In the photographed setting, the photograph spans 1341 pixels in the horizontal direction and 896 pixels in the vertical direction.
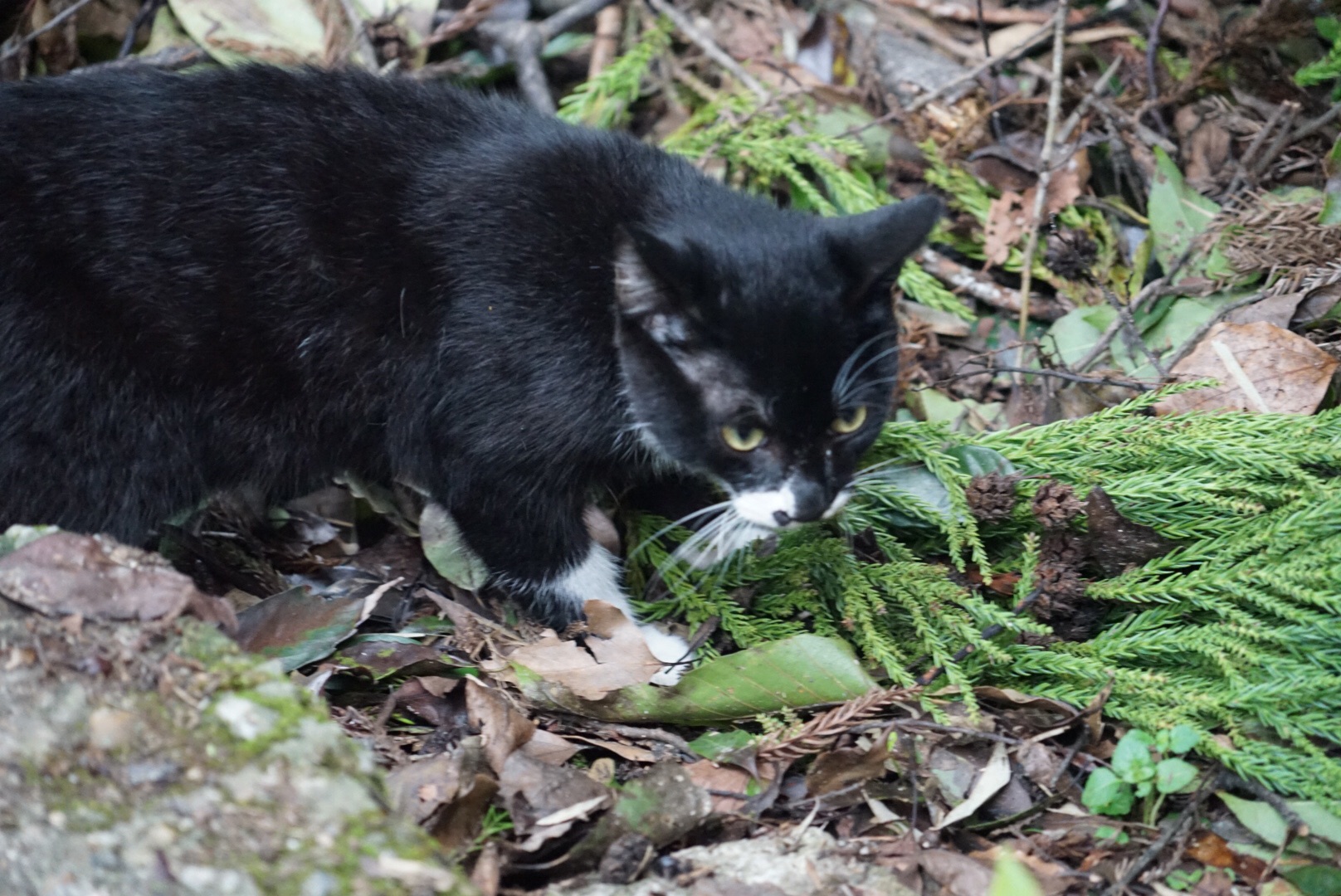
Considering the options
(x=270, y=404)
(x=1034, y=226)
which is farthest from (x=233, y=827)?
(x=1034, y=226)

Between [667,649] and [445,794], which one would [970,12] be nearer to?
[667,649]

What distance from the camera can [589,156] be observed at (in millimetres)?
3004

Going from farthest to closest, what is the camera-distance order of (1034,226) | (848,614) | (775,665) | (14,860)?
(1034,226) → (848,614) → (775,665) → (14,860)

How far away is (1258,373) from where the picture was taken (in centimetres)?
301

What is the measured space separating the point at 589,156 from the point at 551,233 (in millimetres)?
275

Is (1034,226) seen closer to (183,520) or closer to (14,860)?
(183,520)

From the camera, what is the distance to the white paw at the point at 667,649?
111 inches

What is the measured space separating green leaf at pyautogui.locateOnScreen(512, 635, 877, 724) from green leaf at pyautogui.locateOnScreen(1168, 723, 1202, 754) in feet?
→ 1.98

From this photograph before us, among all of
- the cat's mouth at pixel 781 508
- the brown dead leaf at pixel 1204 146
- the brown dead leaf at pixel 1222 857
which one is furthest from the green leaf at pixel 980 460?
the brown dead leaf at pixel 1204 146

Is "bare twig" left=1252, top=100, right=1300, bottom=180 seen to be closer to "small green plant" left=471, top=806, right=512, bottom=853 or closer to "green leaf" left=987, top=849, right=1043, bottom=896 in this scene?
"green leaf" left=987, top=849, right=1043, bottom=896

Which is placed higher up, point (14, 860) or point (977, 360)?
point (14, 860)

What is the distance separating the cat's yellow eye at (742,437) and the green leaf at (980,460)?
0.55m

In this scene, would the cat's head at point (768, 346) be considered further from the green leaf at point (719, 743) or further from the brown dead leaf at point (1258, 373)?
the brown dead leaf at point (1258, 373)

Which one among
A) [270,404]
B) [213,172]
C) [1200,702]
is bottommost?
[1200,702]
